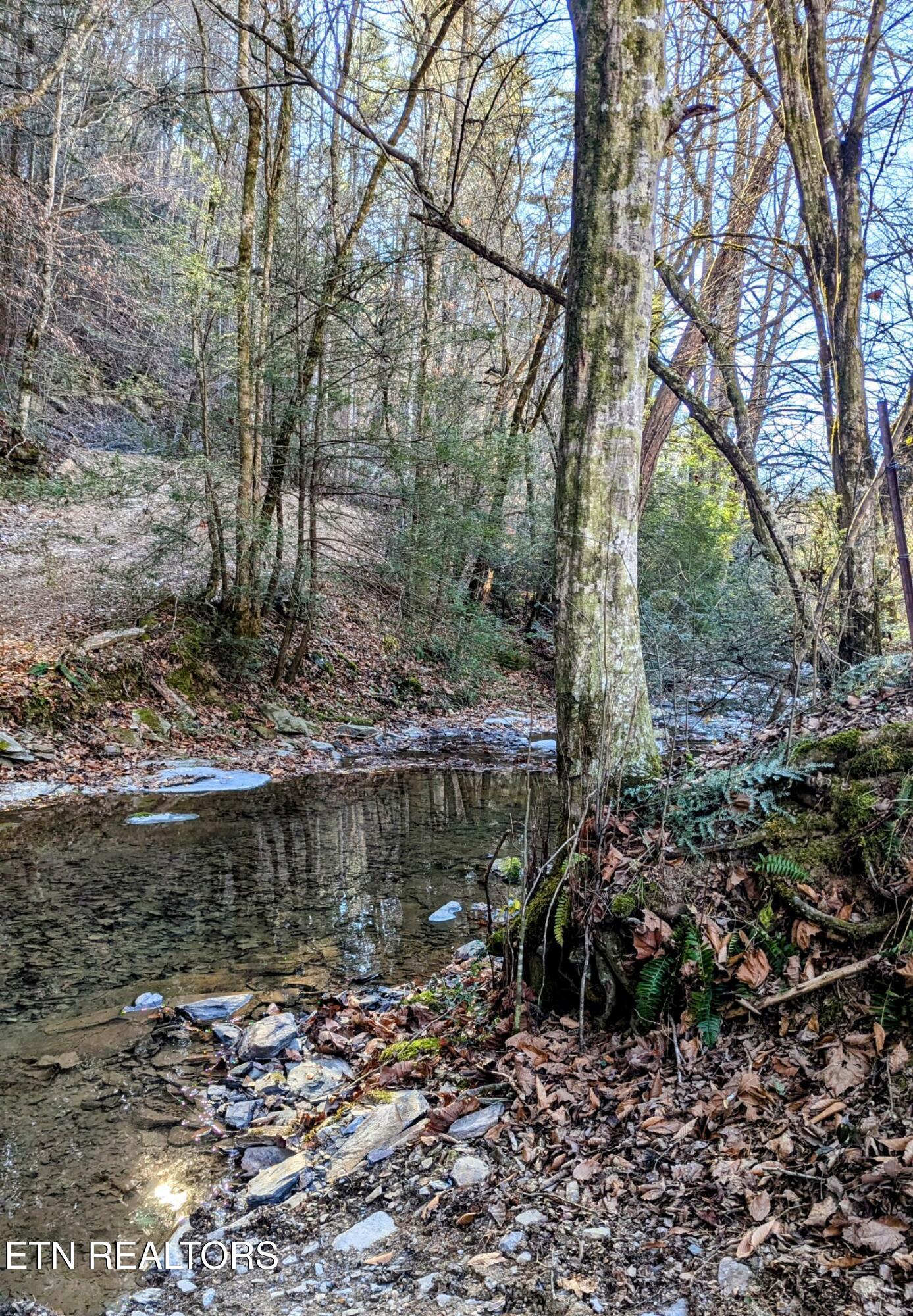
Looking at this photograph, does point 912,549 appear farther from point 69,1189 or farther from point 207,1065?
point 69,1189

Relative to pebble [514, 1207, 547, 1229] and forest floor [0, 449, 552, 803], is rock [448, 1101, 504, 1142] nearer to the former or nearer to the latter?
pebble [514, 1207, 547, 1229]

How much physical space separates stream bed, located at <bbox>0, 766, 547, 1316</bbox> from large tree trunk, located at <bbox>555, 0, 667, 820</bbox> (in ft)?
7.57

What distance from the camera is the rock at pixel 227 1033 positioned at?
13.5 ft

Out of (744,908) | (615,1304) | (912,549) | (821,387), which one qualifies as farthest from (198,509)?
(615,1304)

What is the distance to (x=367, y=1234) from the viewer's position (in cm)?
252

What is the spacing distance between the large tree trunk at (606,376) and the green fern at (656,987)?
83 centimetres

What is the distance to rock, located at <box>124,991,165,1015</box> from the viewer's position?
14.5ft

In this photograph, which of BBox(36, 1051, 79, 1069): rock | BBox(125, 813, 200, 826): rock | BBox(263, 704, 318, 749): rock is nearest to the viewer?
BBox(36, 1051, 79, 1069): rock

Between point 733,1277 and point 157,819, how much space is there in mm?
7286

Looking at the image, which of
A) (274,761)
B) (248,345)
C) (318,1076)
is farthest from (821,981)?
(248,345)

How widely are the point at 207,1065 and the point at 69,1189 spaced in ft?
3.18

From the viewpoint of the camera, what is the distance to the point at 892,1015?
248 cm

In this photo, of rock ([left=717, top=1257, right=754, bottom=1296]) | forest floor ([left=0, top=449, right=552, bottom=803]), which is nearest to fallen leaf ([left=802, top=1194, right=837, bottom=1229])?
rock ([left=717, top=1257, right=754, bottom=1296])

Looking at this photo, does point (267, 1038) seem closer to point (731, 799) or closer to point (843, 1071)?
point (731, 799)
